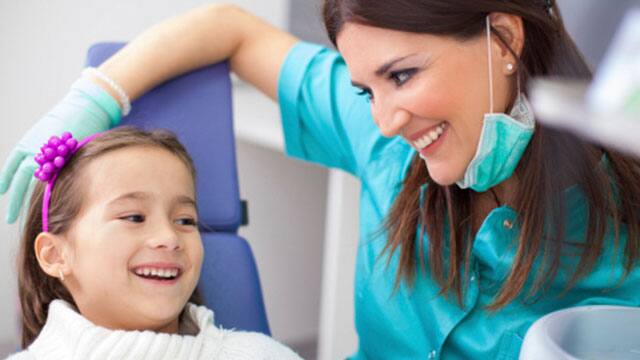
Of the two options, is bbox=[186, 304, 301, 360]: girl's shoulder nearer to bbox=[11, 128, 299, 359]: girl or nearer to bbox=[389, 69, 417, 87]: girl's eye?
bbox=[11, 128, 299, 359]: girl

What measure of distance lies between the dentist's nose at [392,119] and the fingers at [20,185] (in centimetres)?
52

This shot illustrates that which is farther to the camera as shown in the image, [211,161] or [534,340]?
[211,161]

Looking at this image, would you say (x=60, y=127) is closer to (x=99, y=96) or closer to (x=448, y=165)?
(x=99, y=96)

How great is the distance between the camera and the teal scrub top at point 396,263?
99 centimetres

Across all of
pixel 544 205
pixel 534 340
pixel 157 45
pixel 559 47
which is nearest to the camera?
pixel 534 340

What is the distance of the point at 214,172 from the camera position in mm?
1324

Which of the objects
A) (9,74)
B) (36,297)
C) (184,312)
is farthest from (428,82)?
(9,74)

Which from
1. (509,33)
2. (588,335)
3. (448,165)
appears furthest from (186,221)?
(588,335)

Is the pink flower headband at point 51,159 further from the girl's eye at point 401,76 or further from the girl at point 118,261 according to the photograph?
the girl's eye at point 401,76

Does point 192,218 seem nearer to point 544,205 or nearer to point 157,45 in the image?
point 157,45

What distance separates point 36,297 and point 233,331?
0.29 metres

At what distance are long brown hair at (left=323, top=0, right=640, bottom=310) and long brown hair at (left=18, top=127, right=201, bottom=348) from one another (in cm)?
32

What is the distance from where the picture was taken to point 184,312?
115 centimetres

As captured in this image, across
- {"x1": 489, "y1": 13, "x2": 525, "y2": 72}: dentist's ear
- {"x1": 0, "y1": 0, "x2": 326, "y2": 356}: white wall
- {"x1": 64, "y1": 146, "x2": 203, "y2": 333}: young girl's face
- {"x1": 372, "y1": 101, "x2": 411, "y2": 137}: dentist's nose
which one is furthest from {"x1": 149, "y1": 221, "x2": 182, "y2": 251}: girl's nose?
{"x1": 0, "y1": 0, "x2": 326, "y2": 356}: white wall
